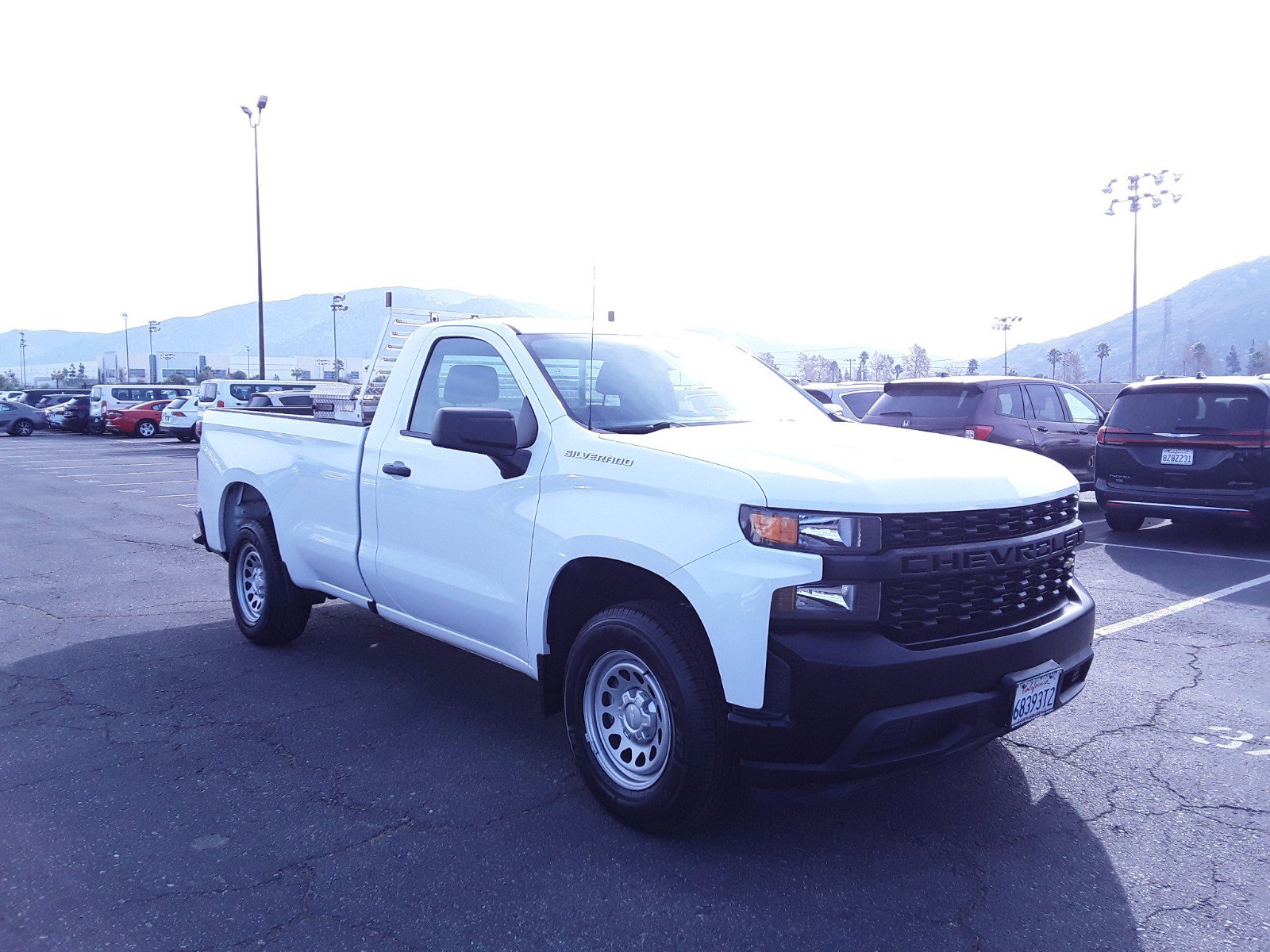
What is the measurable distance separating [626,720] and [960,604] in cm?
130

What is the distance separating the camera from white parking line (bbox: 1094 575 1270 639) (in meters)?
6.79

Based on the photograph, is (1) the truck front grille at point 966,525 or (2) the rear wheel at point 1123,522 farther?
(2) the rear wheel at point 1123,522

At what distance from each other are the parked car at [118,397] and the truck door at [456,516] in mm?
35008

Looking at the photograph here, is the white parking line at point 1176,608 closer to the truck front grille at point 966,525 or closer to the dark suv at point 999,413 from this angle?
the truck front grille at point 966,525

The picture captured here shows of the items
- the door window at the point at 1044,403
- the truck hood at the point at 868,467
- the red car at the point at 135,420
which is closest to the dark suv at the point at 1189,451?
the door window at the point at 1044,403

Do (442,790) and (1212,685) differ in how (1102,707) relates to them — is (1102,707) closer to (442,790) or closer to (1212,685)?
(1212,685)

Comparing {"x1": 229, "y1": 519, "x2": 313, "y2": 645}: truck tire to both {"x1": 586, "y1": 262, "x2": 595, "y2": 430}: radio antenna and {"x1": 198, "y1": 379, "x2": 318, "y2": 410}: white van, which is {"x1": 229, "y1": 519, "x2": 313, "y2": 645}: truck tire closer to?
{"x1": 586, "y1": 262, "x2": 595, "y2": 430}: radio antenna

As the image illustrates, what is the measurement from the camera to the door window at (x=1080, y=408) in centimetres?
1291

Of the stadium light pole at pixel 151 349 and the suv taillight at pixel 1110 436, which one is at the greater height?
the stadium light pole at pixel 151 349

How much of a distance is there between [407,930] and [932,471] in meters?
2.29

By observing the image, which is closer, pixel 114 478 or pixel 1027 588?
pixel 1027 588

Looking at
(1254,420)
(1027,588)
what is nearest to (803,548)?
(1027,588)

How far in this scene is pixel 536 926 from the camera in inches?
123

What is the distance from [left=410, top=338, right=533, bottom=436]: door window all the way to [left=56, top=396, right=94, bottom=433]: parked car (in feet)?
133
